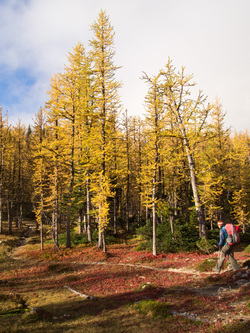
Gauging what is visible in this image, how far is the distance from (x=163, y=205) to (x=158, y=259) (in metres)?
4.05

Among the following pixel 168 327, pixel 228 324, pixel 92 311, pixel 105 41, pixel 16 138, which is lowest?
pixel 92 311

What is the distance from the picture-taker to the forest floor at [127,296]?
569 cm

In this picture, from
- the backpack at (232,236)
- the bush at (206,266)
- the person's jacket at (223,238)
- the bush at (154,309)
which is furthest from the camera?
the bush at (206,266)

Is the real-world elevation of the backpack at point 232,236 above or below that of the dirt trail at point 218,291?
above

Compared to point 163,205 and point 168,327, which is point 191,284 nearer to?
point 168,327

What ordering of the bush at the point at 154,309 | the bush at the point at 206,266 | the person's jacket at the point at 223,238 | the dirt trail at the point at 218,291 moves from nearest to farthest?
the dirt trail at the point at 218,291 → the bush at the point at 154,309 → the person's jacket at the point at 223,238 → the bush at the point at 206,266

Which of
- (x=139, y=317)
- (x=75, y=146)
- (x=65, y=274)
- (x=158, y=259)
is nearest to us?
(x=139, y=317)

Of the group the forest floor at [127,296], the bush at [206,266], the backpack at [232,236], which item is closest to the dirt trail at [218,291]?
the forest floor at [127,296]

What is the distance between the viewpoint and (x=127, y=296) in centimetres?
816

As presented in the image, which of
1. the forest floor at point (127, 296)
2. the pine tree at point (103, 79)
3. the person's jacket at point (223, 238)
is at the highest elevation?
the pine tree at point (103, 79)

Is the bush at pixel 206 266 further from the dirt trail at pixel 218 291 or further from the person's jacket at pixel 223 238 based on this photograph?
the person's jacket at pixel 223 238

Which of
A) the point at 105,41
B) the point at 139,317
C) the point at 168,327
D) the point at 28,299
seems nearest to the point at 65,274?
the point at 28,299

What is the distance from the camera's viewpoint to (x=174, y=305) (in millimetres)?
6664

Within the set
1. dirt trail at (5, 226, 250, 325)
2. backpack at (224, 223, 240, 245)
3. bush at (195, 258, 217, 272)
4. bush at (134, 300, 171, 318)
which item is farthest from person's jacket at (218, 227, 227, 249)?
bush at (134, 300, 171, 318)
